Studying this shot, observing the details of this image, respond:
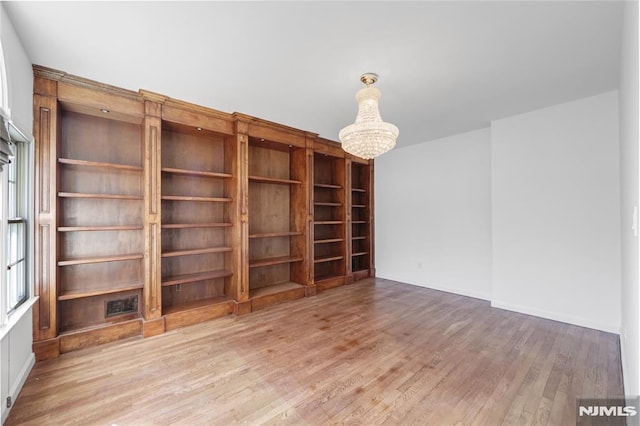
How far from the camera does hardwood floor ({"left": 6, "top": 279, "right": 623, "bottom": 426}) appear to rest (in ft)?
5.78

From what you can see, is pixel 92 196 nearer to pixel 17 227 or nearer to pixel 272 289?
pixel 17 227

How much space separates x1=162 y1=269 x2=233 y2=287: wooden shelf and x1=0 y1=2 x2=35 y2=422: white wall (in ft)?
3.72

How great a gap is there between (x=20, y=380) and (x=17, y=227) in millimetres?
1199

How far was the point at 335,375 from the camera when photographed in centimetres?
218

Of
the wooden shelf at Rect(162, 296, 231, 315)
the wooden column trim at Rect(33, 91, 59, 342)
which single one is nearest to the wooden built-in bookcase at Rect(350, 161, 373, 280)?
the wooden shelf at Rect(162, 296, 231, 315)

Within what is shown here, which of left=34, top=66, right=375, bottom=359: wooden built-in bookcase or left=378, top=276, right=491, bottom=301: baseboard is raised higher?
left=34, top=66, right=375, bottom=359: wooden built-in bookcase

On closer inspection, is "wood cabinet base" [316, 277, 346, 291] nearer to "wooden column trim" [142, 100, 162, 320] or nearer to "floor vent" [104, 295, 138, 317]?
"wooden column trim" [142, 100, 162, 320]

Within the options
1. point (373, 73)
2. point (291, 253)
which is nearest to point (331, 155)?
point (291, 253)

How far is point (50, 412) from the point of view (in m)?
1.78

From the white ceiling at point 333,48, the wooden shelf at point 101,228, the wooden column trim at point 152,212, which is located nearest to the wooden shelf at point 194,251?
the wooden column trim at point 152,212

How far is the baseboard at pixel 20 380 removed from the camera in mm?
1745

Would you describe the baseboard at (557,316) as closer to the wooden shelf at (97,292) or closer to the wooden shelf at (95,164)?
the wooden shelf at (97,292)

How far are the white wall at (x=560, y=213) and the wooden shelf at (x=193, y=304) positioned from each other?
12.5ft

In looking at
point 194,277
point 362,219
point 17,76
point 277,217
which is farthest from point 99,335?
point 362,219
